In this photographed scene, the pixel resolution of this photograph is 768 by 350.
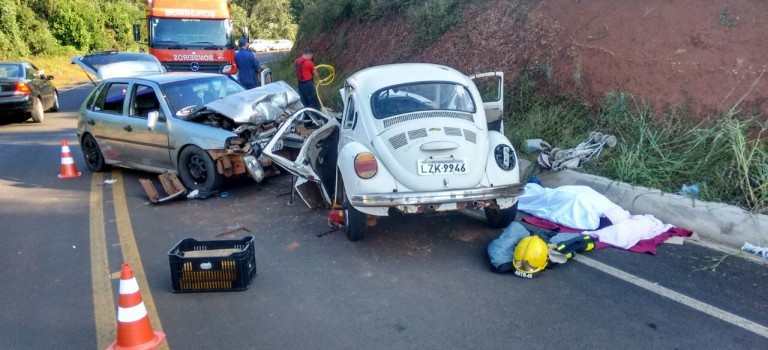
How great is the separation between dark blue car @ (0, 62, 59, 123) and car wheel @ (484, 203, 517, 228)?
47.4ft

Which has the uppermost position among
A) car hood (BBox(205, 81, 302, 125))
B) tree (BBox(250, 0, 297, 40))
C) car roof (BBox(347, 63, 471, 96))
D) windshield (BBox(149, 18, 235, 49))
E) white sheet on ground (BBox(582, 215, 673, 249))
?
tree (BBox(250, 0, 297, 40))

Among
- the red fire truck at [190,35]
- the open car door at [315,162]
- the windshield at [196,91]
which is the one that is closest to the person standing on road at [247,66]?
the red fire truck at [190,35]

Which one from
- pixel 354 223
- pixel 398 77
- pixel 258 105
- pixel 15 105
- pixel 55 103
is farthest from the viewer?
pixel 55 103

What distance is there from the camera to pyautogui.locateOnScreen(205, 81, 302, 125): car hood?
8445 millimetres

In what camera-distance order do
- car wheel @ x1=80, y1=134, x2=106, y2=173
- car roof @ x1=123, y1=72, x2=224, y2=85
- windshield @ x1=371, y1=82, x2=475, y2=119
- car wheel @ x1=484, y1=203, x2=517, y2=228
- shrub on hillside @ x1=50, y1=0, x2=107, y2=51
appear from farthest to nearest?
shrub on hillside @ x1=50, y1=0, x2=107, y2=51
car wheel @ x1=80, y1=134, x2=106, y2=173
car roof @ x1=123, y1=72, x2=224, y2=85
windshield @ x1=371, y1=82, x2=475, y2=119
car wheel @ x1=484, y1=203, x2=517, y2=228

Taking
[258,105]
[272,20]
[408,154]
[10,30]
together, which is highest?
[272,20]

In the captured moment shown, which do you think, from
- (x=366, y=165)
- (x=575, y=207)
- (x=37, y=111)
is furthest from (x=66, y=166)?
(x=37, y=111)

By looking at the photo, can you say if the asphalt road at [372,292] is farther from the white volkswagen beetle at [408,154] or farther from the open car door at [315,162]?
the white volkswagen beetle at [408,154]

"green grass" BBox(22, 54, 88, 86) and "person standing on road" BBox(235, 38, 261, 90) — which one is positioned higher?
"person standing on road" BBox(235, 38, 261, 90)

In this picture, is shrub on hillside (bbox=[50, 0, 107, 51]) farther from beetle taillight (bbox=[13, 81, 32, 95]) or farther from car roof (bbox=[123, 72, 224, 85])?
car roof (bbox=[123, 72, 224, 85])

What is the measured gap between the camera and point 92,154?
33.9 feet

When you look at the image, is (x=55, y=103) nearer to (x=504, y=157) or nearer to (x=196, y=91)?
(x=196, y=91)

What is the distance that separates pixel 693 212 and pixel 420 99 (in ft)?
9.48

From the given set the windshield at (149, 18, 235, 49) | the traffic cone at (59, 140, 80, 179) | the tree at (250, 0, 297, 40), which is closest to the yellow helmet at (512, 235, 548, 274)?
the traffic cone at (59, 140, 80, 179)
